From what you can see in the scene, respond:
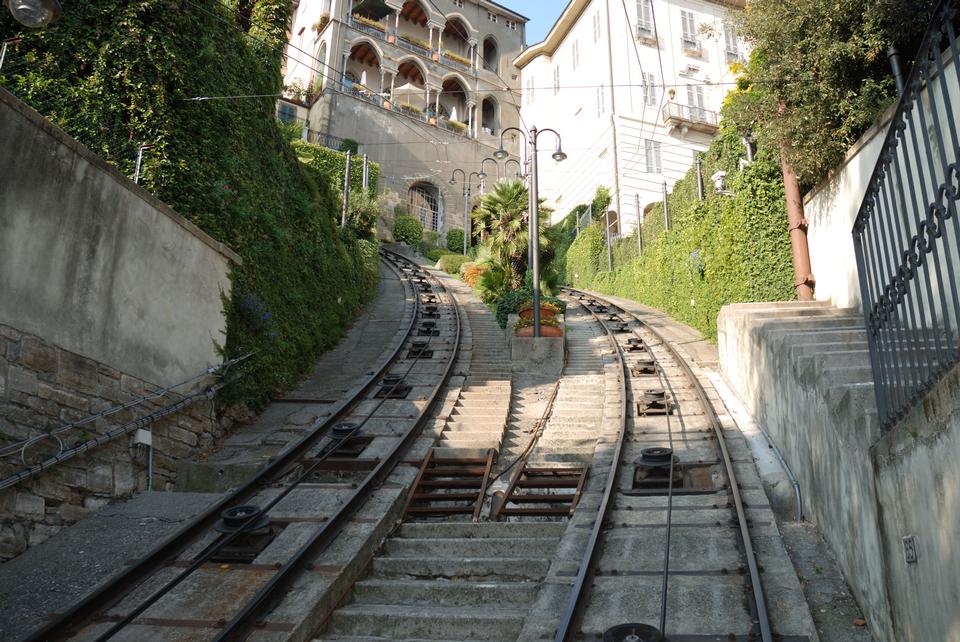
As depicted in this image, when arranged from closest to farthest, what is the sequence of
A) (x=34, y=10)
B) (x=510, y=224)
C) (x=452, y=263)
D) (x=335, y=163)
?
(x=34, y=10) → (x=510, y=224) → (x=452, y=263) → (x=335, y=163)

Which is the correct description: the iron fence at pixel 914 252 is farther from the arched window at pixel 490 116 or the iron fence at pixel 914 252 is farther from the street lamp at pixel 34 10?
the arched window at pixel 490 116

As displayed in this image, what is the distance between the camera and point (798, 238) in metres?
10.4

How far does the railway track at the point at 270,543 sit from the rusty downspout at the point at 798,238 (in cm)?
620

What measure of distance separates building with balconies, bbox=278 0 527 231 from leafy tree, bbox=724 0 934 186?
35.8 metres

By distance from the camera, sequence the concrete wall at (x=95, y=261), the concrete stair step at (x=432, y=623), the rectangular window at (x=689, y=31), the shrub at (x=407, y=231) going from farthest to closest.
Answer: the shrub at (x=407, y=231), the rectangular window at (x=689, y=31), the concrete wall at (x=95, y=261), the concrete stair step at (x=432, y=623)

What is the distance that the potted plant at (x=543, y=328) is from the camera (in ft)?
46.5

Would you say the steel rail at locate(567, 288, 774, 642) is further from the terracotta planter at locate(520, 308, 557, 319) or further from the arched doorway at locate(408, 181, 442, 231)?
the arched doorway at locate(408, 181, 442, 231)

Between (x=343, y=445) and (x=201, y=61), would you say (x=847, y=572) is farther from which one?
(x=201, y=61)

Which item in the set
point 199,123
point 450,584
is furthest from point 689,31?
point 450,584

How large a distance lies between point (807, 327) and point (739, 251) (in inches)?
265

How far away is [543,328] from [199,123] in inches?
307

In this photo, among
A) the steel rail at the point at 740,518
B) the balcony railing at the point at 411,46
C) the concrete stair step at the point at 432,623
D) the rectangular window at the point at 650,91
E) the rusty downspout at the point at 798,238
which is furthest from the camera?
the balcony railing at the point at 411,46

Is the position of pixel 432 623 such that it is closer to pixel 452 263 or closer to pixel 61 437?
pixel 61 437

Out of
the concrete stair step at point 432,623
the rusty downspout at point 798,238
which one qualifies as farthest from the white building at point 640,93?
the concrete stair step at point 432,623
